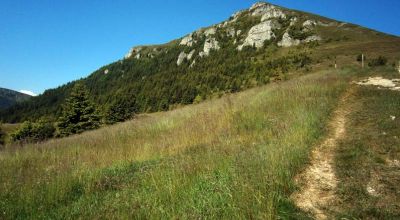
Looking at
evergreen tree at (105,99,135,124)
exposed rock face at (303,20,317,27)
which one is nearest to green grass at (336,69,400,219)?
evergreen tree at (105,99,135,124)

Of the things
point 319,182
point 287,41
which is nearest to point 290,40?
point 287,41

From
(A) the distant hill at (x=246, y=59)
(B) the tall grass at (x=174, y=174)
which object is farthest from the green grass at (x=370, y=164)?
(A) the distant hill at (x=246, y=59)

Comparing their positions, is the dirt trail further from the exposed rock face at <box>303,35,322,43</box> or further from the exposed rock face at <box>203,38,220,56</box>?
the exposed rock face at <box>203,38,220,56</box>

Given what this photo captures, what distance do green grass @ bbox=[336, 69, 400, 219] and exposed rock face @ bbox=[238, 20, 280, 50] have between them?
456 ft

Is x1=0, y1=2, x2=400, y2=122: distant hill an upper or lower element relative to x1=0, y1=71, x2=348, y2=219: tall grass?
upper

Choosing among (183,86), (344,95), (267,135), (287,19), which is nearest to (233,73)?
(183,86)

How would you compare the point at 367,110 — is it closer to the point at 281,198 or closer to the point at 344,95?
the point at 344,95

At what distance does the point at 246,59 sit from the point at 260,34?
31696mm

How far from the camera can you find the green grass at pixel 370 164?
4.20 meters

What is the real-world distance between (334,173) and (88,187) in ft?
14.3

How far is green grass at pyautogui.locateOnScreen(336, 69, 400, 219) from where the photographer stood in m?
→ 4.20

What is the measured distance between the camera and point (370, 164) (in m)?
5.78

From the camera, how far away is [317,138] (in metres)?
7.62

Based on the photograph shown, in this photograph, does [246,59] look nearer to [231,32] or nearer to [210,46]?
[210,46]
